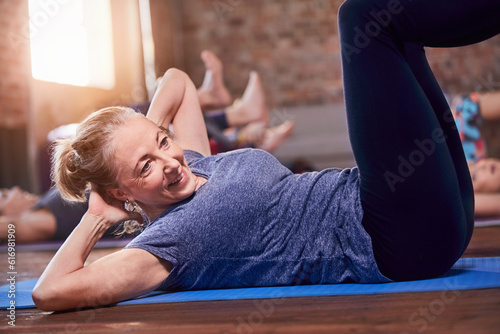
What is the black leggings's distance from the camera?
3.83 feet

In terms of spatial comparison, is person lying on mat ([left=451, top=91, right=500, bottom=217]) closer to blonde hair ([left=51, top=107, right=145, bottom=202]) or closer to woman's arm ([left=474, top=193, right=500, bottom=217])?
woman's arm ([left=474, top=193, right=500, bottom=217])

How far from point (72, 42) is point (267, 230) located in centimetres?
469

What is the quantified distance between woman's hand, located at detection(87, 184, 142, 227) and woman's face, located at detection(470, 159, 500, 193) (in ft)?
6.19

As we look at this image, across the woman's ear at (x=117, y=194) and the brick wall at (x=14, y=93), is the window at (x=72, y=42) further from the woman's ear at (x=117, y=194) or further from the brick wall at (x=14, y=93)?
the woman's ear at (x=117, y=194)

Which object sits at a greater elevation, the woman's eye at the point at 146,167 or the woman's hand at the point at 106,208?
the woman's eye at the point at 146,167

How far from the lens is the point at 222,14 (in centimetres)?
679

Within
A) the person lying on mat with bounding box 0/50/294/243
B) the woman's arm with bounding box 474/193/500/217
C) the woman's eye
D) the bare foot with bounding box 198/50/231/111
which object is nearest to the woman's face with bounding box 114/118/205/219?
the woman's eye

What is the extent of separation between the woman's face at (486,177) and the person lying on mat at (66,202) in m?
1.59

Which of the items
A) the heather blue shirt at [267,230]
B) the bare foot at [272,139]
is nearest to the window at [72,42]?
the bare foot at [272,139]

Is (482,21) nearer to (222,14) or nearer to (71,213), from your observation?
(71,213)

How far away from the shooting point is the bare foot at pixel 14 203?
3165 millimetres

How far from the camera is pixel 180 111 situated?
5.74 ft

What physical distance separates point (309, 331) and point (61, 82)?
15.6 ft

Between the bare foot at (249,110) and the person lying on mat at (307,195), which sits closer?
the person lying on mat at (307,195)
